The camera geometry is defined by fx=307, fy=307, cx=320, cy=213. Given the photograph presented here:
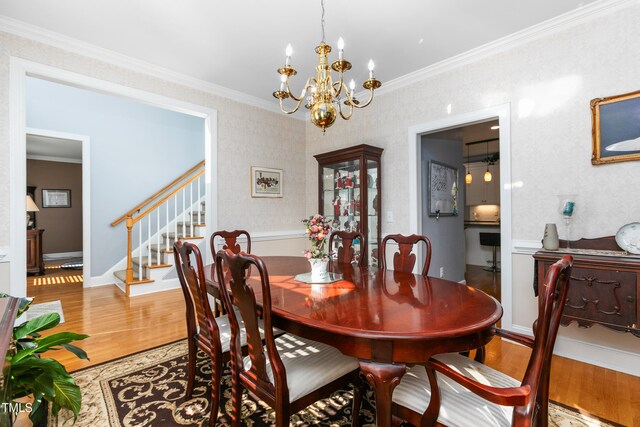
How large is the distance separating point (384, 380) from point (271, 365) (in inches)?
17.8

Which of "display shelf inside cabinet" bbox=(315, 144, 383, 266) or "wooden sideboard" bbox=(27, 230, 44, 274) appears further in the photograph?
"wooden sideboard" bbox=(27, 230, 44, 274)

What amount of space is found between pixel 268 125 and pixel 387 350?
3.87 m

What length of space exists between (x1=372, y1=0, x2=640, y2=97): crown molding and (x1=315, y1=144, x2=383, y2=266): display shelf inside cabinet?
92cm

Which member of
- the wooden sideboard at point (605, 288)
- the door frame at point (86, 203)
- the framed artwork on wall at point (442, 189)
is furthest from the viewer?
the door frame at point (86, 203)

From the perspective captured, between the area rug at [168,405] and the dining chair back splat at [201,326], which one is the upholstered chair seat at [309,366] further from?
the area rug at [168,405]

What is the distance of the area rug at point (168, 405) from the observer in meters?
1.71

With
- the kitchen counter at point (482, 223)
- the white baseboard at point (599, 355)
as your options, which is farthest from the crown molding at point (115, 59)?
the kitchen counter at point (482, 223)

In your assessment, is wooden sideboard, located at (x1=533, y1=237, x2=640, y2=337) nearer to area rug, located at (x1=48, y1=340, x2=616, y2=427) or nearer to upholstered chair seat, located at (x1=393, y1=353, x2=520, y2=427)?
area rug, located at (x1=48, y1=340, x2=616, y2=427)

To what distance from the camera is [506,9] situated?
245cm

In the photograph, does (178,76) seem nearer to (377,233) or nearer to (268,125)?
(268,125)

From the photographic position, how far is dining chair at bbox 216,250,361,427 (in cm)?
125

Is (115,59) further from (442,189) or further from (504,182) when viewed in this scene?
(442,189)

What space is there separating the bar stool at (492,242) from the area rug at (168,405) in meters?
4.42

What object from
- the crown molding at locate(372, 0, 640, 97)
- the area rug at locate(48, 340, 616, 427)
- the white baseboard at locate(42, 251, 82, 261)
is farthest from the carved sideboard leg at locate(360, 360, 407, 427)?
the white baseboard at locate(42, 251, 82, 261)
